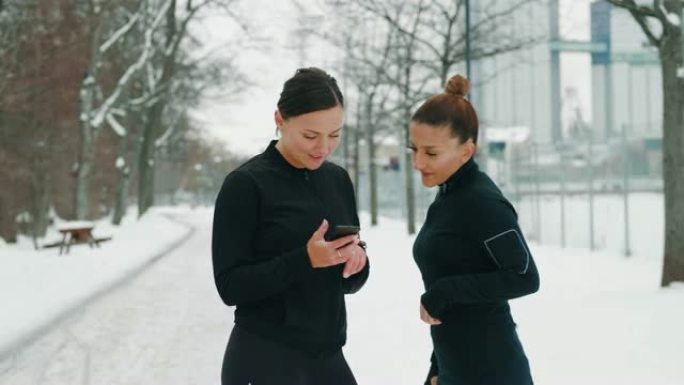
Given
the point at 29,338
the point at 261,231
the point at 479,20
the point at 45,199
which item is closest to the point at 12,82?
the point at 45,199

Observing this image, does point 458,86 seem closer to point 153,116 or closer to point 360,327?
point 360,327

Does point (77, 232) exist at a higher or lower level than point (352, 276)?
lower

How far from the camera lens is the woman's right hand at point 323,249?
239cm

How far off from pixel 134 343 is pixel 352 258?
644 cm

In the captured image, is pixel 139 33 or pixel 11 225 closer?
pixel 11 225

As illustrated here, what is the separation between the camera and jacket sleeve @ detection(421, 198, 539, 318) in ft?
8.57

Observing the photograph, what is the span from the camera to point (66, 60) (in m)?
28.6

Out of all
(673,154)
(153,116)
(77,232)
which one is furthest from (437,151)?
(153,116)

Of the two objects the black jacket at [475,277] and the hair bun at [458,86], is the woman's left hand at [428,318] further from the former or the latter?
the hair bun at [458,86]

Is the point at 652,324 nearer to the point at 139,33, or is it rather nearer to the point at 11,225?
the point at 11,225

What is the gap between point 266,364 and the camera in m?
2.58

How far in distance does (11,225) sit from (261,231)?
30.2 metres

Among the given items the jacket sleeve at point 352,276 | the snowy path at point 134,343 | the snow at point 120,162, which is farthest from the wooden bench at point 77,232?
the jacket sleeve at point 352,276

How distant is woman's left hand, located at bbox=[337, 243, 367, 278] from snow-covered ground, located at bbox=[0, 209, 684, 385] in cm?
372
